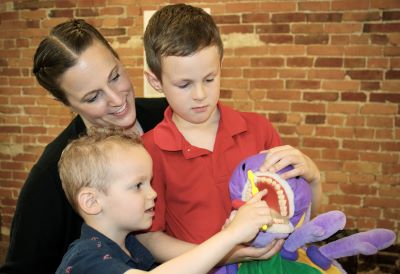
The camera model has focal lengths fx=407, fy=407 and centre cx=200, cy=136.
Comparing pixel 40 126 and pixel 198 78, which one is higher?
pixel 198 78

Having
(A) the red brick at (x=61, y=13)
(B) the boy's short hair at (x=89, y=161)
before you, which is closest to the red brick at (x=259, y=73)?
(A) the red brick at (x=61, y=13)

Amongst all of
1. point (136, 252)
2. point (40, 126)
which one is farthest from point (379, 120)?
point (40, 126)

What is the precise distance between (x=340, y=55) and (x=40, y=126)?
8.05 ft

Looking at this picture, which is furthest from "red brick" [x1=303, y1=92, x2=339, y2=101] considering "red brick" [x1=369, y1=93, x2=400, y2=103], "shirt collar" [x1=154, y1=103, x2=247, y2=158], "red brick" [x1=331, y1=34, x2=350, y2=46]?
"shirt collar" [x1=154, y1=103, x2=247, y2=158]

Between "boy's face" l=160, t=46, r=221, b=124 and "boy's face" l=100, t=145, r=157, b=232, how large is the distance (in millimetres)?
197

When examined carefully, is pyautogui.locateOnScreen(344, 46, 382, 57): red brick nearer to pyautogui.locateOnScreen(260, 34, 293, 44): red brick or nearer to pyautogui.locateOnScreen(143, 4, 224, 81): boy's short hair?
pyautogui.locateOnScreen(260, 34, 293, 44): red brick

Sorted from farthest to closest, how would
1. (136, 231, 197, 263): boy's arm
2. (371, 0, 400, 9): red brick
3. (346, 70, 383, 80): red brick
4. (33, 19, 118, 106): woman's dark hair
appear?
1. (346, 70, 383, 80): red brick
2. (371, 0, 400, 9): red brick
3. (33, 19, 118, 106): woman's dark hair
4. (136, 231, 197, 263): boy's arm

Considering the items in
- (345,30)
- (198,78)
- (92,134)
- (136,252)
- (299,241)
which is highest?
(345,30)

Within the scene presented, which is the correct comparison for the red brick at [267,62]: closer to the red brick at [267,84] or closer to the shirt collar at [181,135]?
the red brick at [267,84]

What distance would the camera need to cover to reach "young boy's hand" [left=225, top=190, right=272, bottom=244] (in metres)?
0.99

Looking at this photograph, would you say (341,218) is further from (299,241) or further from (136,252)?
(136,252)

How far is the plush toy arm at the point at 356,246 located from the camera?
1.12 metres

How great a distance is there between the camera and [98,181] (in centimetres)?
115

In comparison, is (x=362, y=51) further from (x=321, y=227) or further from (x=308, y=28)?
(x=321, y=227)
